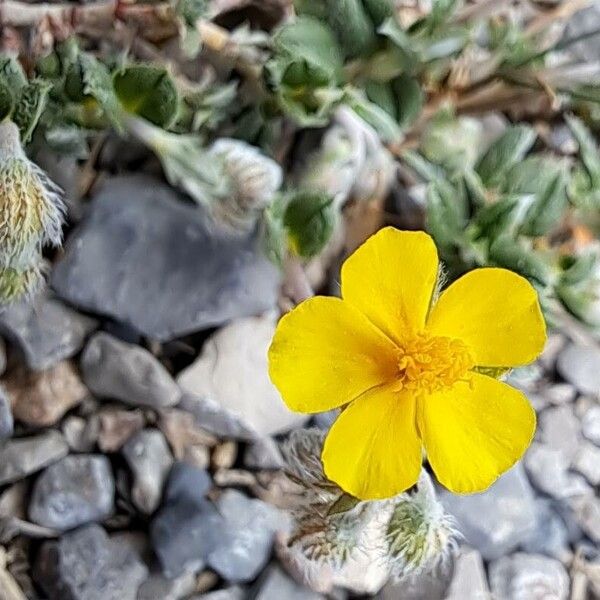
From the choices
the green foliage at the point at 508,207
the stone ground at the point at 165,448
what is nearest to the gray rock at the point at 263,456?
Answer: the stone ground at the point at 165,448

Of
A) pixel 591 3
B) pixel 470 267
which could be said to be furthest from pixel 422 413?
pixel 591 3

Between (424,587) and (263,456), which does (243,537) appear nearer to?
(263,456)

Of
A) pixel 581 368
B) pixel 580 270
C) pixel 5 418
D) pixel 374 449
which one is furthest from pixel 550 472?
pixel 5 418

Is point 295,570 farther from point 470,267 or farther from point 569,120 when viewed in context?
point 569,120

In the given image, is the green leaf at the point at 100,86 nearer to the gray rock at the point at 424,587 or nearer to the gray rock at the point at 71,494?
the gray rock at the point at 71,494

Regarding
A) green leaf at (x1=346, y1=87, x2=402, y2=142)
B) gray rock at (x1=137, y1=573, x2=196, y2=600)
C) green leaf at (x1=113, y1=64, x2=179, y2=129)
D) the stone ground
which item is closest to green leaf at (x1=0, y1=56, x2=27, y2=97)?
green leaf at (x1=113, y1=64, x2=179, y2=129)

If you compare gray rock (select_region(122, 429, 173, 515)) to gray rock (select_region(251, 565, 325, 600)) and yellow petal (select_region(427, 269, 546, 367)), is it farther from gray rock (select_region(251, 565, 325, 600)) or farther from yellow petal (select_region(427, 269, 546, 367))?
yellow petal (select_region(427, 269, 546, 367))

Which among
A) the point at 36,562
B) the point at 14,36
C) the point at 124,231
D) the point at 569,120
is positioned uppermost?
the point at 14,36

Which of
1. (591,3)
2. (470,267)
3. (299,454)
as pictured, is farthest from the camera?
(591,3)
